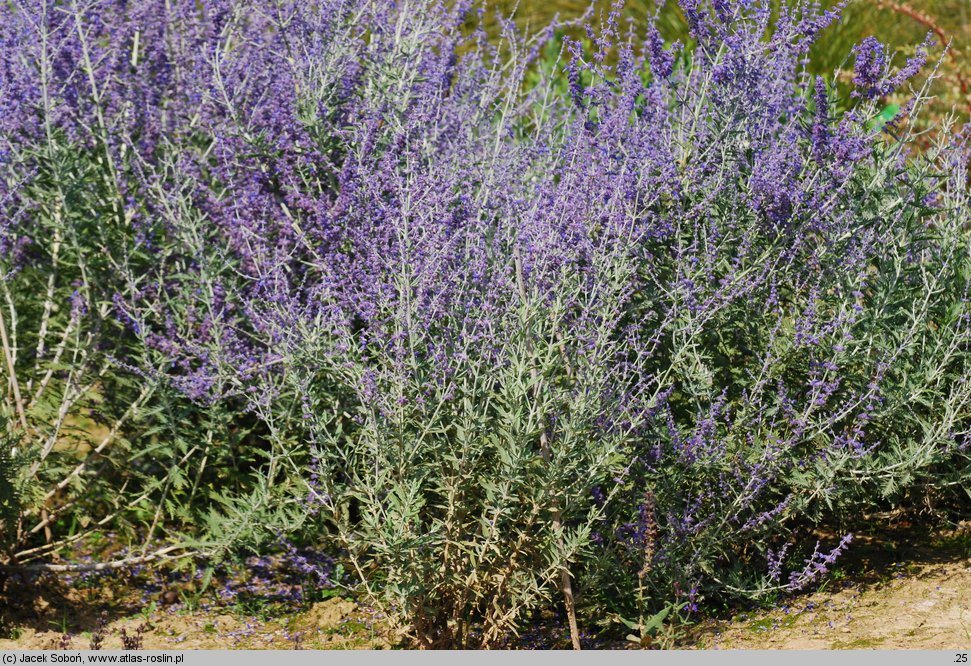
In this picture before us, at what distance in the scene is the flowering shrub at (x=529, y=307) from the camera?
355cm

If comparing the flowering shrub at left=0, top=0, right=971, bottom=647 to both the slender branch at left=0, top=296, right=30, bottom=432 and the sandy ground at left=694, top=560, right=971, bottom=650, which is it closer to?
the sandy ground at left=694, top=560, right=971, bottom=650

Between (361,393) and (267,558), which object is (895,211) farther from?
(267,558)

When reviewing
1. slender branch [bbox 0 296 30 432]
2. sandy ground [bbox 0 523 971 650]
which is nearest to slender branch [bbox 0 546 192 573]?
sandy ground [bbox 0 523 971 650]

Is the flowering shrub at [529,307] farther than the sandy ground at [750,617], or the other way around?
the sandy ground at [750,617]

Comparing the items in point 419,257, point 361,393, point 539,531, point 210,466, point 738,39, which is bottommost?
point 210,466

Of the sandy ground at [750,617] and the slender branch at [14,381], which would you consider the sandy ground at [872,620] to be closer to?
the sandy ground at [750,617]

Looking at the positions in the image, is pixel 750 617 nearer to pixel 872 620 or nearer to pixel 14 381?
pixel 872 620

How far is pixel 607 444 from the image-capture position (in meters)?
3.42

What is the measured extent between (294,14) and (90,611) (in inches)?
101

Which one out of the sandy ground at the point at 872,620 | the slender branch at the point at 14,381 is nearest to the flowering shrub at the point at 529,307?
the sandy ground at the point at 872,620

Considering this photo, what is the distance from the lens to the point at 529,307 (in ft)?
11.0

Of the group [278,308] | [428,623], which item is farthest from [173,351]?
[428,623]

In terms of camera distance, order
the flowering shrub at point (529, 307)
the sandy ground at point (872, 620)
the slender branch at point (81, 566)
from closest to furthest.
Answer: the flowering shrub at point (529, 307), the sandy ground at point (872, 620), the slender branch at point (81, 566)

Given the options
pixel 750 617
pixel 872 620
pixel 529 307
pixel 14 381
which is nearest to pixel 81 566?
pixel 14 381
